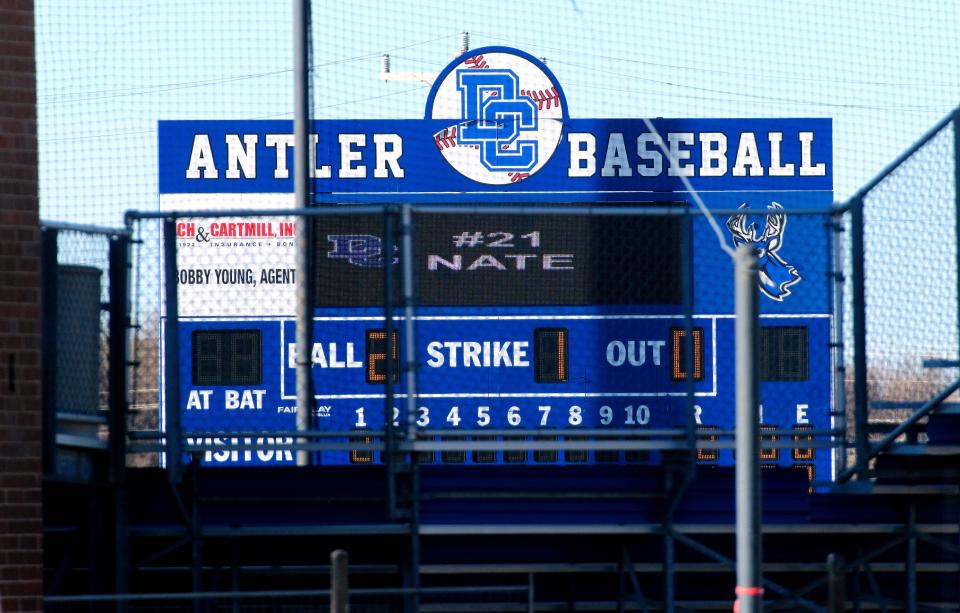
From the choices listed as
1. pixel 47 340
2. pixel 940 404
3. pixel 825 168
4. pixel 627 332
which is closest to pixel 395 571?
pixel 627 332

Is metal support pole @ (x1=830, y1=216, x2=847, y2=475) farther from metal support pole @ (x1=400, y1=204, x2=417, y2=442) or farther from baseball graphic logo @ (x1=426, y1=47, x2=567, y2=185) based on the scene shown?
baseball graphic logo @ (x1=426, y1=47, x2=567, y2=185)

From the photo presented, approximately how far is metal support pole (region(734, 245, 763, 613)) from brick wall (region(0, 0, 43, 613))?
410 cm

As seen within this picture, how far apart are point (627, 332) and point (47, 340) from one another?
11.5 feet

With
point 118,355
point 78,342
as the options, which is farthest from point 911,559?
point 78,342

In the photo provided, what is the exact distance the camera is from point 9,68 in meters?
8.90

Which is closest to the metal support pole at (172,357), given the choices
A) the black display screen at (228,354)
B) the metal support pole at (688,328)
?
the metal support pole at (688,328)

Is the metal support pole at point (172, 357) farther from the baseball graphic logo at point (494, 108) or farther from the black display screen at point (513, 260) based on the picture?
the baseball graphic logo at point (494, 108)

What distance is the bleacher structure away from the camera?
9.33 metres

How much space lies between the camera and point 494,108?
1498 cm

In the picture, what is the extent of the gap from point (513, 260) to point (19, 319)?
496 centimetres

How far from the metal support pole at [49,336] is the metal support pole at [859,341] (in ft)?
15.6

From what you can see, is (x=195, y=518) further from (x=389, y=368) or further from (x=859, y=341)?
(x=859, y=341)

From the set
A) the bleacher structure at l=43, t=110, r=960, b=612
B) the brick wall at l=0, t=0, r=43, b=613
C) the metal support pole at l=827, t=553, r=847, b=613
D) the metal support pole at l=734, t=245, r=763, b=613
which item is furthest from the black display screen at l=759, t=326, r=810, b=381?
the metal support pole at l=734, t=245, r=763, b=613

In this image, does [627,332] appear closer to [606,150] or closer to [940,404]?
[940,404]
